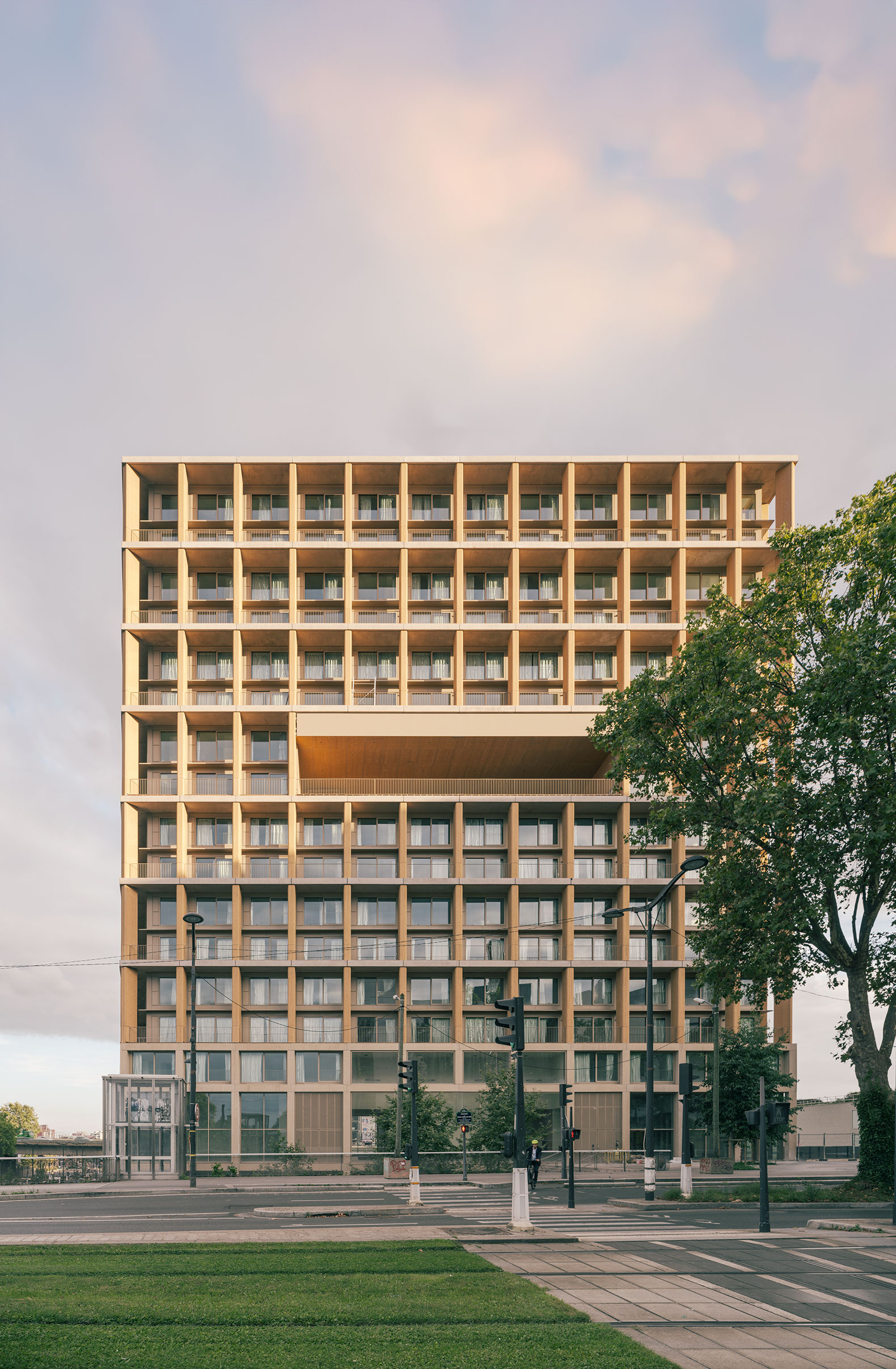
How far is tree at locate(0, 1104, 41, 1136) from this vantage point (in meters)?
146

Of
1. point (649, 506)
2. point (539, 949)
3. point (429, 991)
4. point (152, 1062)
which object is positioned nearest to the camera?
point (152, 1062)

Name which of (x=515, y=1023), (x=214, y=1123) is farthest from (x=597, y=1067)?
(x=515, y=1023)

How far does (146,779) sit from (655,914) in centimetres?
3136

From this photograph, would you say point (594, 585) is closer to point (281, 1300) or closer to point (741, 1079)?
point (741, 1079)

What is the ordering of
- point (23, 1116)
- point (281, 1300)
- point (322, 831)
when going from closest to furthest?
point (281, 1300), point (322, 831), point (23, 1116)

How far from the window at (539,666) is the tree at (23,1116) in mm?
102380

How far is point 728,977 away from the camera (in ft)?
132

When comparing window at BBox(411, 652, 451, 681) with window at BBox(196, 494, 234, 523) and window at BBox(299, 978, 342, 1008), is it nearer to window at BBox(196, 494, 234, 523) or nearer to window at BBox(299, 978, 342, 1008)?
window at BBox(196, 494, 234, 523)

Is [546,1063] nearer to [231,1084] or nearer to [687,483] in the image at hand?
[231,1084]

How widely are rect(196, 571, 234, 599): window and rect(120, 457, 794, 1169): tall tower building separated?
16 cm

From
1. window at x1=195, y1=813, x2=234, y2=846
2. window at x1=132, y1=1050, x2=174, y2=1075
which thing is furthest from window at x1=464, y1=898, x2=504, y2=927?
window at x1=132, y1=1050, x2=174, y2=1075

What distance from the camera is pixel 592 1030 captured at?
→ 68.4 meters

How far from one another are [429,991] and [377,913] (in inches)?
213

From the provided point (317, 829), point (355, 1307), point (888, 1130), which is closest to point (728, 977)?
Result: point (888, 1130)
